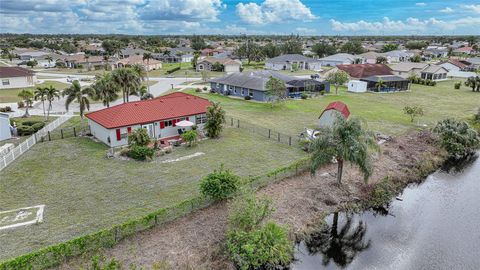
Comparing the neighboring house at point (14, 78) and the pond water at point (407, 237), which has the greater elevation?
the neighboring house at point (14, 78)

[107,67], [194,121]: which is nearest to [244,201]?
[194,121]

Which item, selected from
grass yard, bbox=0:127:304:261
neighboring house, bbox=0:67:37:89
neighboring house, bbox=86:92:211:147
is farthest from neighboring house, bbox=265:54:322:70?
grass yard, bbox=0:127:304:261

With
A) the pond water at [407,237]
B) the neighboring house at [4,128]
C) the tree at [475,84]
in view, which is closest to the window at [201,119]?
the neighboring house at [4,128]

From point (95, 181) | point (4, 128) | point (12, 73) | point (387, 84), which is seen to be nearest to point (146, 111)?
point (95, 181)

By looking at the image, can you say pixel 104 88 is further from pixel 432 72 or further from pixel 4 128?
pixel 432 72

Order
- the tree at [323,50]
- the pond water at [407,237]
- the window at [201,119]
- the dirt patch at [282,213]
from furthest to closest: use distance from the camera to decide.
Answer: the tree at [323,50]
the window at [201,119]
the pond water at [407,237]
the dirt patch at [282,213]

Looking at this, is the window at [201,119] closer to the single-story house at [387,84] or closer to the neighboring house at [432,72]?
the single-story house at [387,84]

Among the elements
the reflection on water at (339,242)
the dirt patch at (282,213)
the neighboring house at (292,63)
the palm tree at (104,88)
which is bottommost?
the reflection on water at (339,242)
